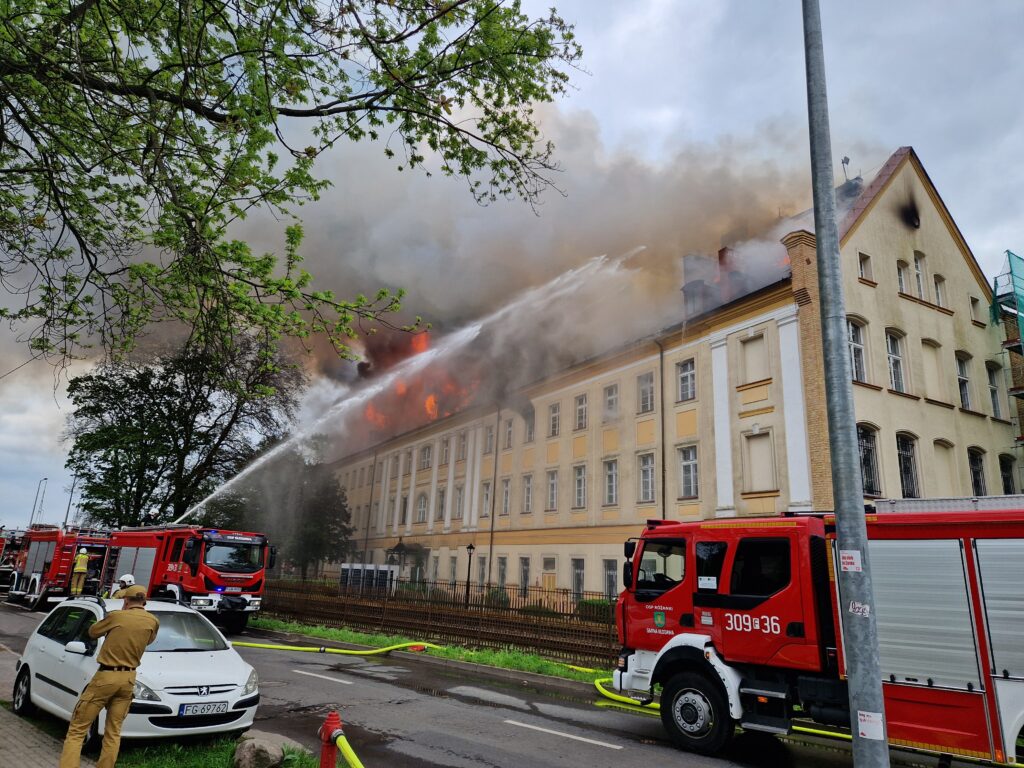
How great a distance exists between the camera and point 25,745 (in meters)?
6.42

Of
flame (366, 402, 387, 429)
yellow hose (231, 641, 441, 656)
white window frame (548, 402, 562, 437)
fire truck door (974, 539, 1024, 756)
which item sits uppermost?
flame (366, 402, 387, 429)

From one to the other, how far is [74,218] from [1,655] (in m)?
8.51

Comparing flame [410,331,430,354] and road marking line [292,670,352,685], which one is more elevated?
flame [410,331,430,354]

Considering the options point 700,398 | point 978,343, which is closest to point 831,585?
point 700,398

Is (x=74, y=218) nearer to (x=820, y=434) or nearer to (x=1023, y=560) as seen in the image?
(x=1023, y=560)

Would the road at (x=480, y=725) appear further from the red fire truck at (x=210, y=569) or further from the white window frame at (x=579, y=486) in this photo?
the white window frame at (x=579, y=486)

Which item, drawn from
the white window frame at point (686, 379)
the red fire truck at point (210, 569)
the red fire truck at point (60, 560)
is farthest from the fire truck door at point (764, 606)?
the red fire truck at point (60, 560)

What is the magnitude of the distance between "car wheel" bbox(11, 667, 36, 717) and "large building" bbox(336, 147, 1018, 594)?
18639 millimetres

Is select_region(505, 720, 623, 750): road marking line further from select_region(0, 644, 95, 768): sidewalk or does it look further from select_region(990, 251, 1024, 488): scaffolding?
select_region(990, 251, 1024, 488): scaffolding

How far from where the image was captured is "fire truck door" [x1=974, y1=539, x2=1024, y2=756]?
603cm

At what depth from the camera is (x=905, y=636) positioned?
677 centimetres

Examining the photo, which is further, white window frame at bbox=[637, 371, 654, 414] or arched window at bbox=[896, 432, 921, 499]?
white window frame at bbox=[637, 371, 654, 414]

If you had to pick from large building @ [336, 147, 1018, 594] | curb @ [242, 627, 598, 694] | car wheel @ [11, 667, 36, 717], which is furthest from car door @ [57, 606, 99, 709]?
large building @ [336, 147, 1018, 594]

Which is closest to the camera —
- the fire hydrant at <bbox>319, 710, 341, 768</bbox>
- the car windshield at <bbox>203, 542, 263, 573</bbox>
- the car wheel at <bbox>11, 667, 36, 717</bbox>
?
the fire hydrant at <bbox>319, 710, 341, 768</bbox>
